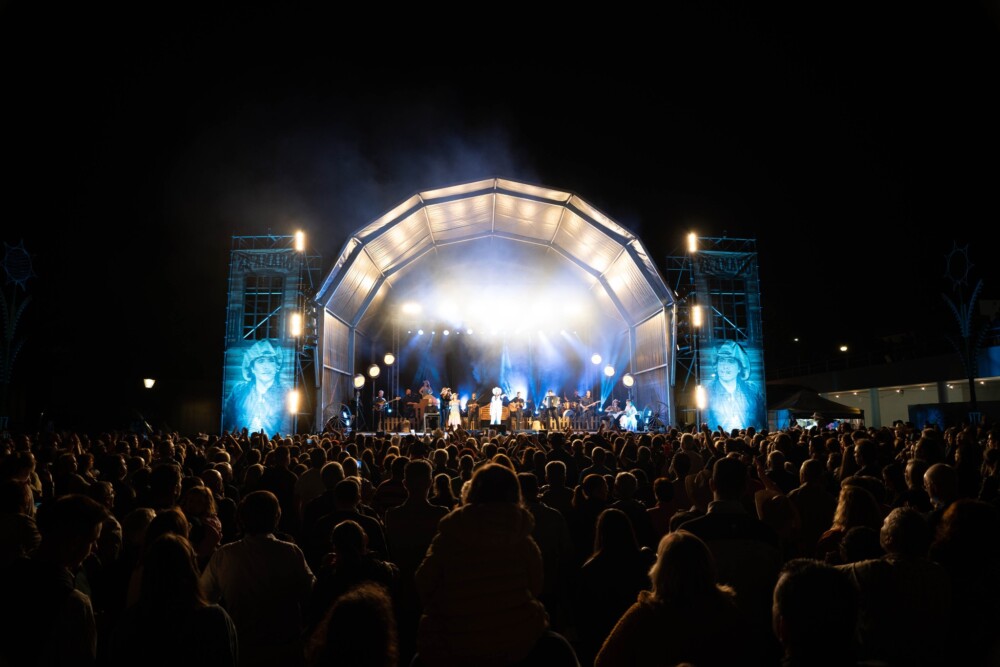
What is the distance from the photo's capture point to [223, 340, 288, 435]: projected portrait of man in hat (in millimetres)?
21469

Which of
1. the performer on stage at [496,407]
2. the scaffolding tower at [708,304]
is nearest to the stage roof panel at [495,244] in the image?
the scaffolding tower at [708,304]

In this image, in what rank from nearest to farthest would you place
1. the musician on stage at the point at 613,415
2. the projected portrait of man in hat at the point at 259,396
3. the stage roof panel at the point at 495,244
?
the projected portrait of man in hat at the point at 259,396, the stage roof panel at the point at 495,244, the musician on stage at the point at 613,415

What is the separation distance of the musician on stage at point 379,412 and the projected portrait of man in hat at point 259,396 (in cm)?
511

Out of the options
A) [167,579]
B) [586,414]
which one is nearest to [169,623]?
[167,579]

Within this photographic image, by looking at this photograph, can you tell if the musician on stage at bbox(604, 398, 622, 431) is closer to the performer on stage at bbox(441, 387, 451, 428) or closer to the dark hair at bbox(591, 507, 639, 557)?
the performer on stage at bbox(441, 387, 451, 428)

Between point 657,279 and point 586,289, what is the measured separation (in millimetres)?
6892

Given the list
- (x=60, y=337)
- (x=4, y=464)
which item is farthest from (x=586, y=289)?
(x=4, y=464)

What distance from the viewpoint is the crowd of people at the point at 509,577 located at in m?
2.28

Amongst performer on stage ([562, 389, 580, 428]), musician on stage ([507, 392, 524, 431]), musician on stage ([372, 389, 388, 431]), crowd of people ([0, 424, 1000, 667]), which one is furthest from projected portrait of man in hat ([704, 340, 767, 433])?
crowd of people ([0, 424, 1000, 667])

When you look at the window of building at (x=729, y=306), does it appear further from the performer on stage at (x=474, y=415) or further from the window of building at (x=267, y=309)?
the window of building at (x=267, y=309)

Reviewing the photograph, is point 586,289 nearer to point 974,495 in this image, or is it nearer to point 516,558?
point 974,495

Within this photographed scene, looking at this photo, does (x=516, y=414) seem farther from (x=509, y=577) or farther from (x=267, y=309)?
(x=509, y=577)

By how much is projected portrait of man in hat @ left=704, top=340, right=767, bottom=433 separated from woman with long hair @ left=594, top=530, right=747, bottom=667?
68.4 ft

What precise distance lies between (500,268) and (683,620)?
26.7 metres
